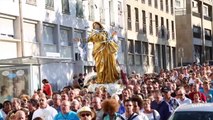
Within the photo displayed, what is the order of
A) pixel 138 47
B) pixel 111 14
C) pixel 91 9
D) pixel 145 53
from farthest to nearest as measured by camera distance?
pixel 145 53
pixel 138 47
pixel 111 14
pixel 91 9

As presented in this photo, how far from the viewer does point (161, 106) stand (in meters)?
10.5

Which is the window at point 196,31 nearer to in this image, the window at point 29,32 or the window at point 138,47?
the window at point 138,47

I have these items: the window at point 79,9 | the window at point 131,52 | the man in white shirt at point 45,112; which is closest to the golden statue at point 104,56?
the man in white shirt at point 45,112

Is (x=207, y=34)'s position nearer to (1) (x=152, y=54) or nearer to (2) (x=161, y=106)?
(1) (x=152, y=54)

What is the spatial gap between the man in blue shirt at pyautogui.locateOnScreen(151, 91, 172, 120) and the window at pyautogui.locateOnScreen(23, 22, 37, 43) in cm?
1792

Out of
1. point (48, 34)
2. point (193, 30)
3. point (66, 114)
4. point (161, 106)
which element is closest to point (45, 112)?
point (66, 114)

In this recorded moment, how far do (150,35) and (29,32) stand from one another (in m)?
22.5

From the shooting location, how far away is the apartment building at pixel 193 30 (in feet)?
204

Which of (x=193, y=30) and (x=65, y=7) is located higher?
(x=193, y=30)

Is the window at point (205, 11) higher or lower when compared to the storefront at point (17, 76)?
higher

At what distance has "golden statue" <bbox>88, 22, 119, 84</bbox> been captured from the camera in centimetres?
1942

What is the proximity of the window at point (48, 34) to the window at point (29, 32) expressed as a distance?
120 centimetres

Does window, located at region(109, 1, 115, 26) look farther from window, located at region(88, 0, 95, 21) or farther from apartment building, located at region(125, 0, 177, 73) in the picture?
window, located at region(88, 0, 95, 21)

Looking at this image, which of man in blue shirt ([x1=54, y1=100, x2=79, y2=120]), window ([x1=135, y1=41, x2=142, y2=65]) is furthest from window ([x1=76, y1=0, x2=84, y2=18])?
man in blue shirt ([x1=54, y1=100, x2=79, y2=120])
